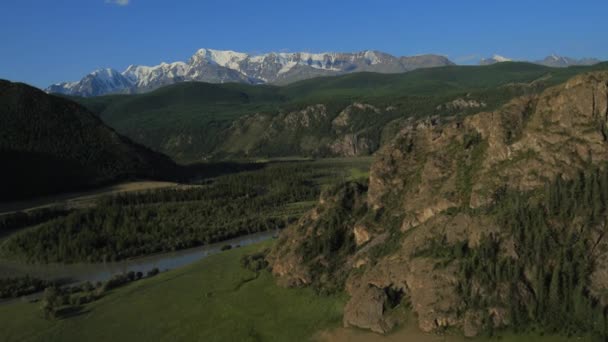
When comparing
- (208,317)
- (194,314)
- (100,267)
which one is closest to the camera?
(208,317)

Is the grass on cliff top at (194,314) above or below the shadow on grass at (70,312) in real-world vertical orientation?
above

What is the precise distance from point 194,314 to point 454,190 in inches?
1371

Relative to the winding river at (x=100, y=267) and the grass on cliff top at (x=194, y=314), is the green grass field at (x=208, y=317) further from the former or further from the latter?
the winding river at (x=100, y=267)

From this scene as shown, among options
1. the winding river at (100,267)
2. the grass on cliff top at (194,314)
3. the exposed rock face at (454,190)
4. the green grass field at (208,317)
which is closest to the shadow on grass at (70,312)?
the green grass field at (208,317)

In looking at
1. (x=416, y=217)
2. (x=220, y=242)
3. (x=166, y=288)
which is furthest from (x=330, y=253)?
(x=220, y=242)

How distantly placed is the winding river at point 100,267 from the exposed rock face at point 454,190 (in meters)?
38.5

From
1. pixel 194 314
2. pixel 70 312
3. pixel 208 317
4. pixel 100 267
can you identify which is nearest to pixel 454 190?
pixel 208 317

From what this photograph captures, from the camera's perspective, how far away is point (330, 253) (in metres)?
75.9

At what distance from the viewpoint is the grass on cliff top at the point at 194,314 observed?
63.2 meters

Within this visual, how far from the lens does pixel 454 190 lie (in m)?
69.1

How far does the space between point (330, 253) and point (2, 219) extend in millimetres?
114326

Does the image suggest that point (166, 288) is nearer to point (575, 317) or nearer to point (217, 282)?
point (217, 282)

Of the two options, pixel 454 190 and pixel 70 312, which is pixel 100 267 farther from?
pixel 454 190

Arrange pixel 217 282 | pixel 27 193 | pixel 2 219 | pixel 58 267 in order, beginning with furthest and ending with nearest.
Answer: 1. pixel 27 193
2. pixel 2 219
3. pixel 58 267
4. pixel 217 282
